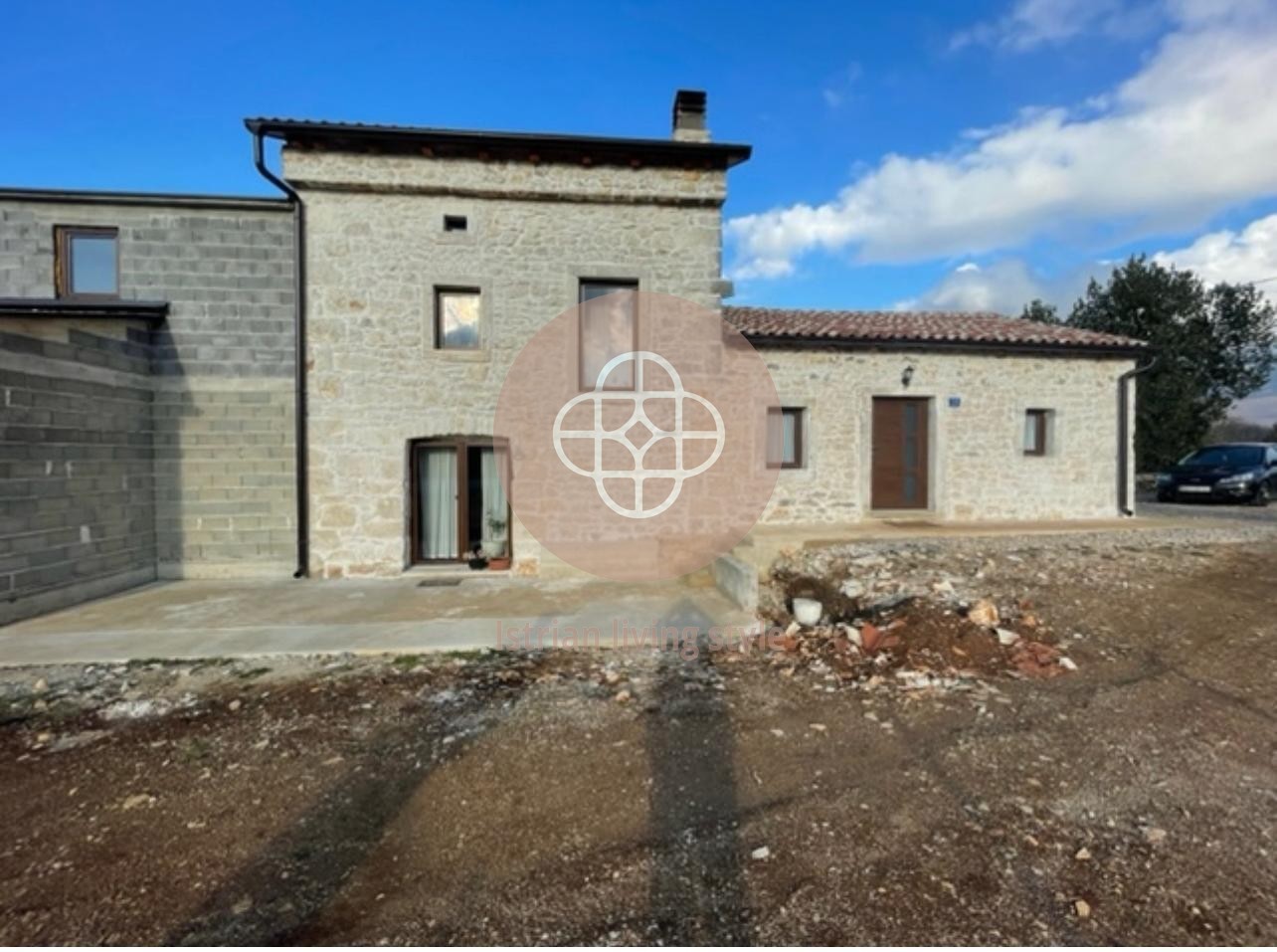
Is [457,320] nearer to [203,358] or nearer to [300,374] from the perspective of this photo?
[300,374]

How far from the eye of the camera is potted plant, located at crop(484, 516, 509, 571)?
7.44 m

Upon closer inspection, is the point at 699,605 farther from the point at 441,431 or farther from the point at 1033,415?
the point at 1033,415

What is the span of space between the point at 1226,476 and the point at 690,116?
14296mm

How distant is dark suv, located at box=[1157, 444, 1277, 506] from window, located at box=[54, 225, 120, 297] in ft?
67.0

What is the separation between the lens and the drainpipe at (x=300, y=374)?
6957 millimetres

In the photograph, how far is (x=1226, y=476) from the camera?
12469mm

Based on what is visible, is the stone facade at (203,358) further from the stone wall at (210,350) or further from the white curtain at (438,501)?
the white curtain at (438,501)

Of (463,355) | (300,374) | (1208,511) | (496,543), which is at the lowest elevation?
(496,543)

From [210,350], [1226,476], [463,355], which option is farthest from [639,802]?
[1226,476]

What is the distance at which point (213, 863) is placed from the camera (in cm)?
226

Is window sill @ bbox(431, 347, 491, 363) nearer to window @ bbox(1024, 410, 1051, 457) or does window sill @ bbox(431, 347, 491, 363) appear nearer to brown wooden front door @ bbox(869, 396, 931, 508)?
brown wooden front door @ bbox(869, 396, 931, 508)

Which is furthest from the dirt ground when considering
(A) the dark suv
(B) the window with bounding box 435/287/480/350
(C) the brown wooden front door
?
(A) the dark suv

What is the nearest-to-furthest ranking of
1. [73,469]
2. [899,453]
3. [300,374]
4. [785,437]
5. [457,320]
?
[73,469] < [300,374] < [457,320] < [785,437] < [899,453]

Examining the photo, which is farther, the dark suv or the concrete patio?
the dark suv
